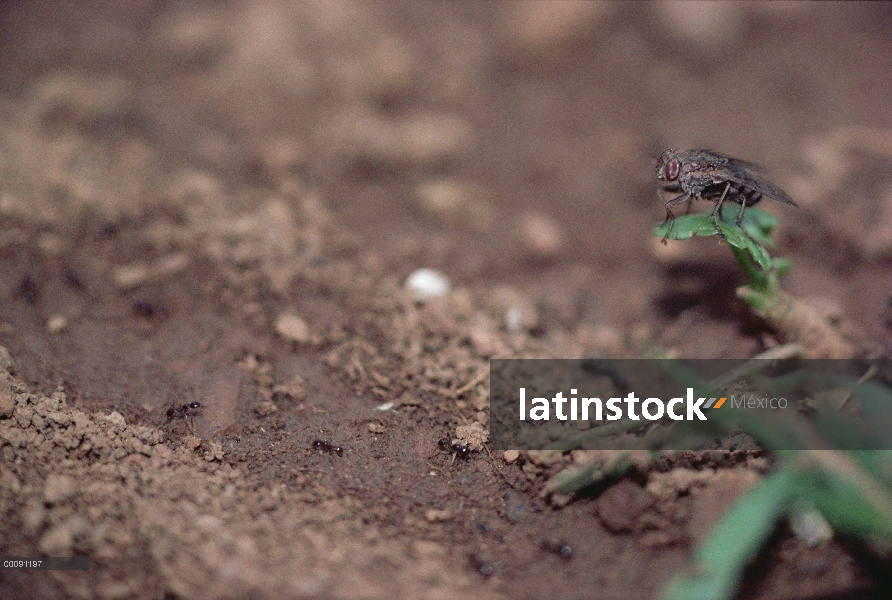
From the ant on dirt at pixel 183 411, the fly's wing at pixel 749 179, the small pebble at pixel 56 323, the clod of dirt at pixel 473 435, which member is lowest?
the clod of dirt at pixel 473 435

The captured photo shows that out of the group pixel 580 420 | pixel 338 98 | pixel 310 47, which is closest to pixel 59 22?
pixel 310 47

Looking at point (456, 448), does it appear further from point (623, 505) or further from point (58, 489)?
point (58, 489)

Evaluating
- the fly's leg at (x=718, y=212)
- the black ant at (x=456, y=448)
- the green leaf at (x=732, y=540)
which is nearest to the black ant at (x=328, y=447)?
the black ant at (x=456, y=448)

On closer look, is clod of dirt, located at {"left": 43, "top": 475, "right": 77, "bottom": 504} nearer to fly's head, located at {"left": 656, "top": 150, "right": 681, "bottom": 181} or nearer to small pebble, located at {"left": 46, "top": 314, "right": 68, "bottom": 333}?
small pebble, located at {"left": 46, "top": 314, "right": 68, "bottom": 333}

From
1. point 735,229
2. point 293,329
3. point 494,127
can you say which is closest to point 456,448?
point 293,329

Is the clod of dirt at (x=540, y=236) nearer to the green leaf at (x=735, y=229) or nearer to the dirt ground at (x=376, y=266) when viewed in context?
the dirt ground at (x=376, y=266)

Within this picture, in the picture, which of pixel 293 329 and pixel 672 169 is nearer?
pixel 672 169

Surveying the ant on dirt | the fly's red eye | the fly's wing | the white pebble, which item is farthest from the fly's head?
the ant on dirt
